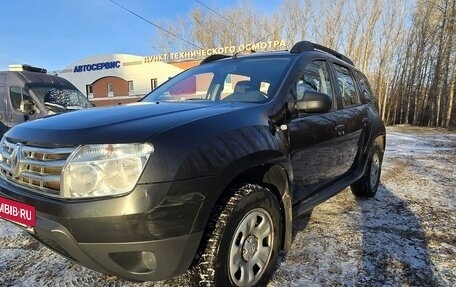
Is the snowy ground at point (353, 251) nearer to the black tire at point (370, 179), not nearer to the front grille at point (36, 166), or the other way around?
the black tire at point (370, 179)

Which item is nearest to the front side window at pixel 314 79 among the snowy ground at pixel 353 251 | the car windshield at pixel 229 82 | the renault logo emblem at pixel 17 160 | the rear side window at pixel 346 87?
the car windshield at pixel 229 82

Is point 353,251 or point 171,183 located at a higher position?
point 171,183

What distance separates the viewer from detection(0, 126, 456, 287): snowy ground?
9.04 ft

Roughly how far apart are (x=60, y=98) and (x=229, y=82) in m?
6.61

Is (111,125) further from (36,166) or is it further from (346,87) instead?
(346,87)

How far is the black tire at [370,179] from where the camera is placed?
4.86m

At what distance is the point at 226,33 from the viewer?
41.9 m

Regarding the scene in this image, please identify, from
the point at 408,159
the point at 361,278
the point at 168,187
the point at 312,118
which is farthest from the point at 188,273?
the point at 408,159

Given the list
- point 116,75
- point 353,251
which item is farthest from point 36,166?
point 116,75

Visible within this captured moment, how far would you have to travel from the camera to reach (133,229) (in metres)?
1.83

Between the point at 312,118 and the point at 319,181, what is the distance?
669 mm

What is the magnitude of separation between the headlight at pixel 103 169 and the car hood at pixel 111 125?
0.16 feet

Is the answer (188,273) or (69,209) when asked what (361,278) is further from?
(69,209)

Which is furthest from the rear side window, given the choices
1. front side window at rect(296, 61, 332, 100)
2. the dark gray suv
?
the dark gray suv
